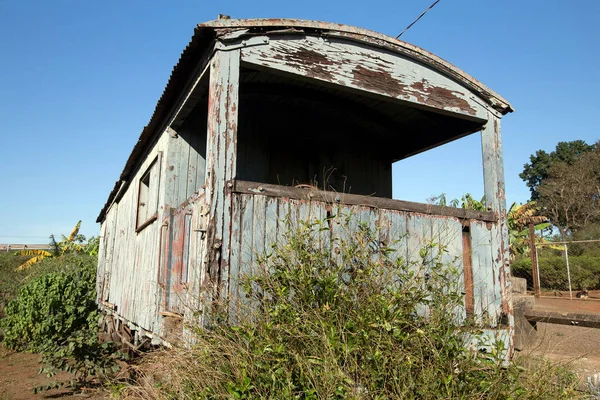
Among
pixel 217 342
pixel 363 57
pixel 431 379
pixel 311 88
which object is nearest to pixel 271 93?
pixel 311 88

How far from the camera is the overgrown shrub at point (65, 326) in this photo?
6.49 metres

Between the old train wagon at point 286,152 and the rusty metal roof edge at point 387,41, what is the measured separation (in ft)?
0.04

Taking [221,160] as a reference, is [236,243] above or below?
below

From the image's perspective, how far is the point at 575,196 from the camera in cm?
3856

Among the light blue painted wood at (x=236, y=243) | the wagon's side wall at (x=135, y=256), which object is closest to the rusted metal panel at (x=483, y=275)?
the light blue painted wood at (x=236, y=243)

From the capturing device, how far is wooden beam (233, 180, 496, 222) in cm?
404

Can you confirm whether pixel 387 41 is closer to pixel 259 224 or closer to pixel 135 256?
pixel 259 224

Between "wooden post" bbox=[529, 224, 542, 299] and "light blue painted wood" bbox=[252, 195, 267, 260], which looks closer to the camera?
"light blue painted wood" bbox=[252, 195, 267, 260]

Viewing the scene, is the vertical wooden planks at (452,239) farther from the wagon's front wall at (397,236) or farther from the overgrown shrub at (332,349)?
the overgrown shrub at (332,349)

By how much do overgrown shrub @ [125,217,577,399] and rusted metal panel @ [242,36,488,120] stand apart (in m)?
1.75

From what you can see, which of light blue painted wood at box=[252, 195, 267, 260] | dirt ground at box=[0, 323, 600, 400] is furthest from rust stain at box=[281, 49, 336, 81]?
dirt ground at box=[0, 323, 600, 400]

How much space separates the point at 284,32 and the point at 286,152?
2889mm

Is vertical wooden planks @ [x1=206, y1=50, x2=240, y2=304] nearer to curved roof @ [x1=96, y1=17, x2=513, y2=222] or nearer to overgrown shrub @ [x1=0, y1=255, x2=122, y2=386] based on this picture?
curved roof @ [x1=96, y1=17, x2=513, y2=222]

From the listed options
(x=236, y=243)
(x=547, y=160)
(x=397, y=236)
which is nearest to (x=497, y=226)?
(x=397, y=236)
